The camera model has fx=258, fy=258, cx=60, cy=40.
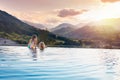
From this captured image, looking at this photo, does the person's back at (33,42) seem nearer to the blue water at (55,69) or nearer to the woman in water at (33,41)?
the woman in water at (33,41)

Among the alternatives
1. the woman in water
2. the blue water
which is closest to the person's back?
the woman in water

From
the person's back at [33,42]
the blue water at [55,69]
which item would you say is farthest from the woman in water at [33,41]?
the blue water at [55,69]

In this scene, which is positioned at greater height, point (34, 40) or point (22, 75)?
point (34, 40)

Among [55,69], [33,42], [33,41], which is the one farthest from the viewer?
[33,42]

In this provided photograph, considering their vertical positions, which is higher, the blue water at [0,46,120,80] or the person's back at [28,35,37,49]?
the person's back at [28,35,37,49]

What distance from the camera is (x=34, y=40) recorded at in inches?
1443

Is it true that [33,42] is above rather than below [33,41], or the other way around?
below


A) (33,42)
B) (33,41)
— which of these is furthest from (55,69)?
(33,42)

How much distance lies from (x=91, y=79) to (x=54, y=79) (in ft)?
6.13

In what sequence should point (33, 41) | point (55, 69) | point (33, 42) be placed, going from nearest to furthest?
point (55, 69) < point (33, 41) < point (33, 42)

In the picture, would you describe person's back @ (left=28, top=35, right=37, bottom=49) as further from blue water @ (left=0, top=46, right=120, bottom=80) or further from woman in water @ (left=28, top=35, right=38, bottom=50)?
blue water @ (left=0, top=46, right=120, bottom=80)

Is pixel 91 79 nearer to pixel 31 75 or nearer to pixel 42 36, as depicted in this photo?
pixel 31 75

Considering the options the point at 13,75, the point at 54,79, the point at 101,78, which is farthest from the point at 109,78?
the point at 13,75

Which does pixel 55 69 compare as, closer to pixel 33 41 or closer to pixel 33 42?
pixel 33 41
